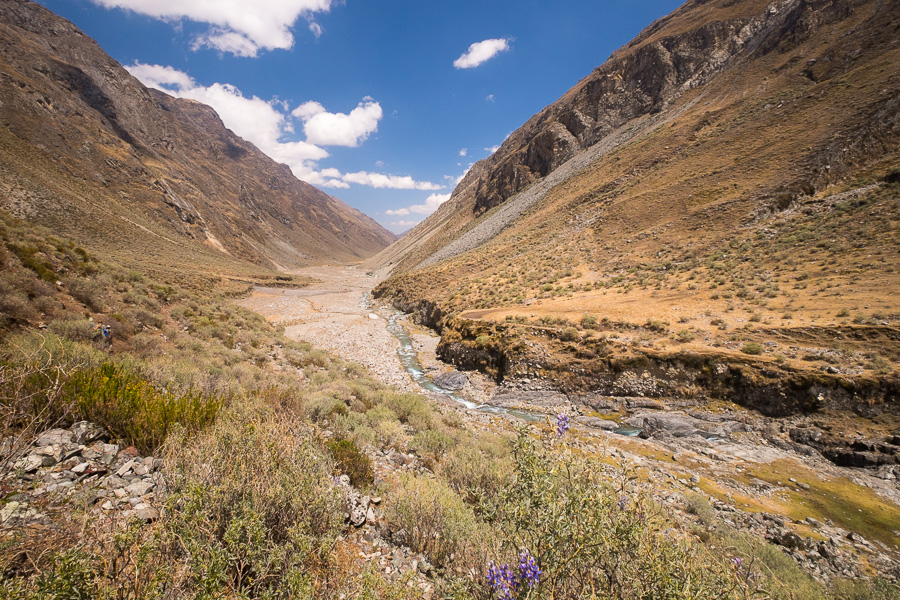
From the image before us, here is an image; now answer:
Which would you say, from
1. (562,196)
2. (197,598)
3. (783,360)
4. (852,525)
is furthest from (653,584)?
(562,196)

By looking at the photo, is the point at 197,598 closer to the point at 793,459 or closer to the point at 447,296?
the point at 793,459

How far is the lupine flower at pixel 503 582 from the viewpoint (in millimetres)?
2166

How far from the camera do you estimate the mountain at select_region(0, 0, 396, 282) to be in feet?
133

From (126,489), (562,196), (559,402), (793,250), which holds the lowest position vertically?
(559,402)

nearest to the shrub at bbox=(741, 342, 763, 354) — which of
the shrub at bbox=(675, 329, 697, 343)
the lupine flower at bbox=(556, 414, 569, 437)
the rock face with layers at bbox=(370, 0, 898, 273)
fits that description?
the shrub at bbox=(675, 329, 697, 343)

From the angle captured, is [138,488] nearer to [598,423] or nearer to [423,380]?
[598,423]

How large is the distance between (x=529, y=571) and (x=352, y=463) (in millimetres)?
3285

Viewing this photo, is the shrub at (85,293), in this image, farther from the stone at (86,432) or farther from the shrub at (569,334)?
the shrub at (569,334)

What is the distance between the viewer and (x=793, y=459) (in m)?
8.50

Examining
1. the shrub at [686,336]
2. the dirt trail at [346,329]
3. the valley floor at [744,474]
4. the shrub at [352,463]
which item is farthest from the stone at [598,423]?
the shrub at [352,463]

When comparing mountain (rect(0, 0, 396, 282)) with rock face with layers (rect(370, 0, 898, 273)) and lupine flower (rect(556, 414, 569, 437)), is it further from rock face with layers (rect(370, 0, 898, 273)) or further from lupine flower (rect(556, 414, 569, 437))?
lupine flower (rect(556, 414, 569, 437))

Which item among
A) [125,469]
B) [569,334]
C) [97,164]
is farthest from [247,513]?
[97,164]

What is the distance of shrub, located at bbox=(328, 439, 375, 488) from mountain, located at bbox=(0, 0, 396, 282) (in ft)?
148

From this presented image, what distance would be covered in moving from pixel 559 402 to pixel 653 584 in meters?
11.2
